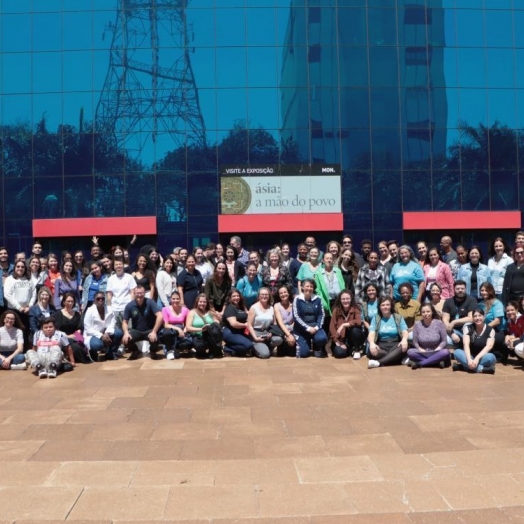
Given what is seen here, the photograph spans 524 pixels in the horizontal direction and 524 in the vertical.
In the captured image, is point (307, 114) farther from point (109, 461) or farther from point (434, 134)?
point (109, 461)

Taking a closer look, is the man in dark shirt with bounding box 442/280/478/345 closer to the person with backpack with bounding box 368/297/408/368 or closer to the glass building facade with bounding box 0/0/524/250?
the person with backpack with bounding box 368/297/408/368

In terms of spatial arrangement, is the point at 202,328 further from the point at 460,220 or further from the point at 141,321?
the point at 460,220

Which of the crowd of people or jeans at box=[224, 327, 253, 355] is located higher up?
the crowd of people

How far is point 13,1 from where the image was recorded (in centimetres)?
2647

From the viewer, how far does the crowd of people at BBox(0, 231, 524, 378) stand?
10.9 meters

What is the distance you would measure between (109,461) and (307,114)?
21473 mm

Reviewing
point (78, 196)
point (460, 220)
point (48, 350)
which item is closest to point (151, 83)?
point (78, 196)

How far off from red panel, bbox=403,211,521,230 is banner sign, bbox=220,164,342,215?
2.96 meters

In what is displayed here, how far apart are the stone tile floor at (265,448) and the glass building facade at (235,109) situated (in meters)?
16.4

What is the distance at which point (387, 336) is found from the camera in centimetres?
1119

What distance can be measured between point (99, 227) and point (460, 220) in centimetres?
1353

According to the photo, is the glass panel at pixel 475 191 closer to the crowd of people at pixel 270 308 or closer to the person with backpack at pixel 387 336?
the crowd of people at pixel 270 308

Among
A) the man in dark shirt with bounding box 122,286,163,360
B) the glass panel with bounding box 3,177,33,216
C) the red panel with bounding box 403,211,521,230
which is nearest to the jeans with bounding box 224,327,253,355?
the man in dark shirt with bounding box 122,286,163,360

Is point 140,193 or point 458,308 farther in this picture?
point 140,193
